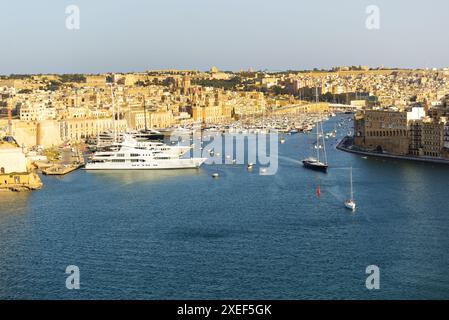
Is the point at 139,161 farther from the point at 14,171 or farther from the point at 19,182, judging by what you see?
the point at 19,182

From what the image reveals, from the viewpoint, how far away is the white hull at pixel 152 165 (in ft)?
42.2

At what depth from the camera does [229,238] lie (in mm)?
6957

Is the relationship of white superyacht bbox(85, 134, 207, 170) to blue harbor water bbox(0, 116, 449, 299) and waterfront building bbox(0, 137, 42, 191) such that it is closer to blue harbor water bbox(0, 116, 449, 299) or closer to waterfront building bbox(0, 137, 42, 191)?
waterfront building bbox(0, 137, 42, 191)

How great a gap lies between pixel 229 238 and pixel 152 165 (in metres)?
6.21

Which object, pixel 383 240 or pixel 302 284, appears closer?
pixel 302 284

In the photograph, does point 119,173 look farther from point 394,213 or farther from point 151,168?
point 394,213

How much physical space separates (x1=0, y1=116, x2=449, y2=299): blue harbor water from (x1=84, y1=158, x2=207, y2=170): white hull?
157cm

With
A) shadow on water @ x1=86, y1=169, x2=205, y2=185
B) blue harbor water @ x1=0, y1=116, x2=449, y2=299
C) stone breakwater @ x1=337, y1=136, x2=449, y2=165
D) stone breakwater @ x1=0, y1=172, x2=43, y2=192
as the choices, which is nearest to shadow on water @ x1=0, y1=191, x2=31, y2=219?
blue harbor water @ x1=0, y1=116, x2=449, y2=299

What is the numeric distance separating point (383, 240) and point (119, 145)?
8.53m

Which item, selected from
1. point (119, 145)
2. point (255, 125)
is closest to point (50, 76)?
point (255, 125)

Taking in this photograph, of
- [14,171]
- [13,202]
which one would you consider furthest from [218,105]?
[13,202]

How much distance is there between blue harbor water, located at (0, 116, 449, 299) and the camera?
5477 mm

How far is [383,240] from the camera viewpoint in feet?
22.3
